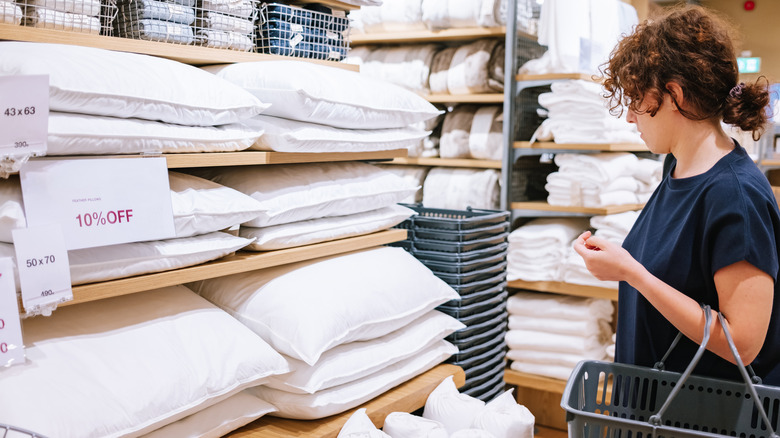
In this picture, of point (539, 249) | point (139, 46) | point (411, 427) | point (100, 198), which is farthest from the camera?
point (539, 249)

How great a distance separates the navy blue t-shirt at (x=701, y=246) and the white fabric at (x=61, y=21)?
4.33ft

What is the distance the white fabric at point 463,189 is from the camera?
12.1 ft

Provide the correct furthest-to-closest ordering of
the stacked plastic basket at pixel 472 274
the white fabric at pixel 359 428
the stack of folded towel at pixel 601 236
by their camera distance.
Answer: the stack of folded towel at pixel 601 236
the stacked plastic basket at pixel 472 274
the white fabric at pixel 359 428

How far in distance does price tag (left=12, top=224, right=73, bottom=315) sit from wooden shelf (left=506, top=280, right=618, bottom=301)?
257cm

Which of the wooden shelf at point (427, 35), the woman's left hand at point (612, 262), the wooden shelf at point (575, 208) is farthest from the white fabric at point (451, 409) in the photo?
the wooden shelf at point (427, 35)

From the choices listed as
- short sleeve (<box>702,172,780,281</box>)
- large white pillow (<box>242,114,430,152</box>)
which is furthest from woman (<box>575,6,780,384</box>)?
large white pillow (<box>242,114,430,152</box>)

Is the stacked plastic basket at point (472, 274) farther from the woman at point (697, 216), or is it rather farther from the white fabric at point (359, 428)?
the woman at point (697, 216)

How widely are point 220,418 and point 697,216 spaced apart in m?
1.12

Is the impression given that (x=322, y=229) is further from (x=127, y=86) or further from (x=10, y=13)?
(x=10, y=13)

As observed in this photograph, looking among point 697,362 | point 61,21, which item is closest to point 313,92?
point 61,21

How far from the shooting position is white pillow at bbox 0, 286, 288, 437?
1.27 m

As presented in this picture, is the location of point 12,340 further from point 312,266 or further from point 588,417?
point 588,417

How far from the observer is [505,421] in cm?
177

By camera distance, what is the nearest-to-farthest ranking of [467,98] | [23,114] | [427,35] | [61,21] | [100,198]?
[23,114] → [100,198] → [61,21] → [467,98] → [427,35]
